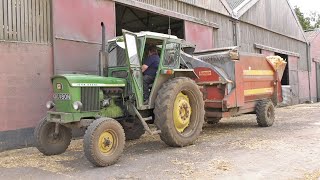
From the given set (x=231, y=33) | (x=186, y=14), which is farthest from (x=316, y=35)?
(x=186, y=14)

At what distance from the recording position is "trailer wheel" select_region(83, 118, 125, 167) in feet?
19.5

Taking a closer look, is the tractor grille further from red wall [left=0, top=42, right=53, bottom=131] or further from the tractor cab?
red wall [left=0, top=42, right=53, bottom=131]

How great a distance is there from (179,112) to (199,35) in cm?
753

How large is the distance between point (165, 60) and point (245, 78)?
3.38 meters

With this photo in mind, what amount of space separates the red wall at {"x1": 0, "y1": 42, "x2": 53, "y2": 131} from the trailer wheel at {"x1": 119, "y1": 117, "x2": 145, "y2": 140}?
84.9 inches

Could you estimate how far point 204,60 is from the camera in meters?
10.3

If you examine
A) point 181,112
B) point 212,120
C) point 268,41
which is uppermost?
point 268,41

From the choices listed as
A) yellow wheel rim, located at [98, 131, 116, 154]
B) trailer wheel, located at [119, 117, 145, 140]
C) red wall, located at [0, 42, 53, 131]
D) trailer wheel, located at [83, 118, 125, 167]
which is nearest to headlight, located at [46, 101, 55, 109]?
trailer wheel, located at [83, 118, 125, 167]

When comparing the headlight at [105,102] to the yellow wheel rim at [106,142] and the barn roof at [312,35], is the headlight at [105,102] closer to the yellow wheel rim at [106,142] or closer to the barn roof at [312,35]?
the yellow wheel rim at [106,142]

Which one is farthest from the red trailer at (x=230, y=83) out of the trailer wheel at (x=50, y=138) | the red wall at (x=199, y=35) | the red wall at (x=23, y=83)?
the trailer wheel at (x=50, y=138)

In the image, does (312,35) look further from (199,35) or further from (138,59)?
(138,59)

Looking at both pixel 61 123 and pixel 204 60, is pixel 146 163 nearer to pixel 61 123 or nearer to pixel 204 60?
pixel 61 123

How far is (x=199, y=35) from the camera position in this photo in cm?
1474

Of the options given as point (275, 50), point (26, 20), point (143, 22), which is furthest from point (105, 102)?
point (275, 50)
